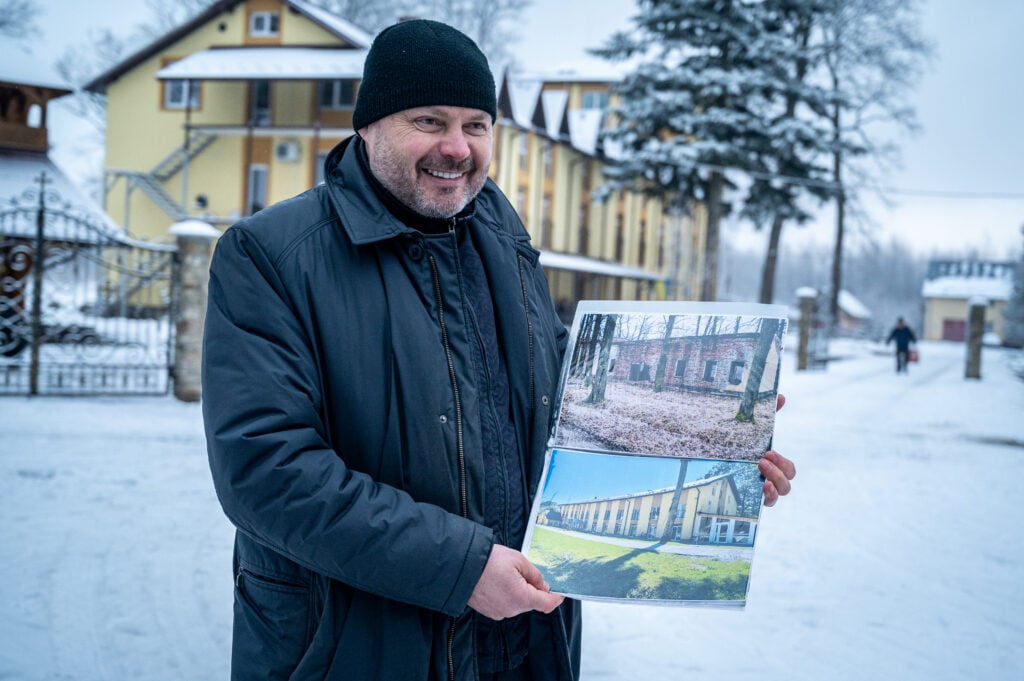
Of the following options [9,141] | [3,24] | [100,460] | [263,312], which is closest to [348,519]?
[263,312]

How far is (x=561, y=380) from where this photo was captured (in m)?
1.83

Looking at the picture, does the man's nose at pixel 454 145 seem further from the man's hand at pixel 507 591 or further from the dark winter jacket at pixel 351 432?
the man's hand at pixel 507 591

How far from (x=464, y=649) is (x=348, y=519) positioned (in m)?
0.45

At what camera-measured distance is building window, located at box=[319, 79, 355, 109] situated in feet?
83.6

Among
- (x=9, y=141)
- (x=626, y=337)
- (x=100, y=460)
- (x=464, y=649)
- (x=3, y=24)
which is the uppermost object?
(x=3, y=24)

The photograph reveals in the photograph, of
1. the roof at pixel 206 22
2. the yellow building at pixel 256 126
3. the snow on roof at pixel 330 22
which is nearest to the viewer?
the snow on roof at pixel 330 22

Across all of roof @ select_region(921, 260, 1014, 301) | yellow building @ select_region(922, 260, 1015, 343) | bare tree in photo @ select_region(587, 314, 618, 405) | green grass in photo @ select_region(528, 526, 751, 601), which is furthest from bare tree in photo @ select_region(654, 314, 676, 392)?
roof @ select_region(921, 260, 1014, 301)

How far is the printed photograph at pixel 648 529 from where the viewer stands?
1.53 metres

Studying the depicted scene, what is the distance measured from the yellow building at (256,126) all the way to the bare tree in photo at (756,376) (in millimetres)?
22203

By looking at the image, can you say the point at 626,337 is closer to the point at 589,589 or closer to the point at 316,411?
the point at 589,589

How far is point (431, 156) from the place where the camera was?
1720 mm

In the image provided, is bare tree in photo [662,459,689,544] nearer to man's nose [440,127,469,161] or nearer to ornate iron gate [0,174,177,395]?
man's nose [440,127,469,161]

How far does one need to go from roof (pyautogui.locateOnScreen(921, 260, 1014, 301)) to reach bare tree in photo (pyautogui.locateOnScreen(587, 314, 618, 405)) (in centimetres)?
7821

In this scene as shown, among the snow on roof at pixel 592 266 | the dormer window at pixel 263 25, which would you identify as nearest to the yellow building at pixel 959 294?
the snow on roof at pixel 592 266
